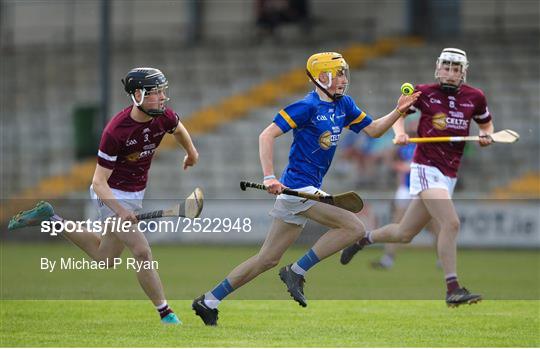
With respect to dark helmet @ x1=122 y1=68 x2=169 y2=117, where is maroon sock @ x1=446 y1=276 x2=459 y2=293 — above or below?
below

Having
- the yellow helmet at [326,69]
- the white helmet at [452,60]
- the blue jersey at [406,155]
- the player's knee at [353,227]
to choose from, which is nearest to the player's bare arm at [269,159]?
the yellow helmet at [326,69]

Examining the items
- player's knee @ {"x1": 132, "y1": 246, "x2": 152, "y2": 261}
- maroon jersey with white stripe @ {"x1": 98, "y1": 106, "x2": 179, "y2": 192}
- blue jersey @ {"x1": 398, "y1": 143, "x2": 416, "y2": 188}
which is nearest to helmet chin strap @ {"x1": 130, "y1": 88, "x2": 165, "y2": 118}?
maroon jersey with white stripe @ {"x1": 98, "y1": 106, "x2": 179, "y2": 192}

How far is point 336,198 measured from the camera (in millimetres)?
9820

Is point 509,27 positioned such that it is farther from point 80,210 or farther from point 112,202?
point 112,202

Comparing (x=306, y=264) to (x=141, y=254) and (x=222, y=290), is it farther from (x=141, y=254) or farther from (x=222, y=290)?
(x=141, y=254)

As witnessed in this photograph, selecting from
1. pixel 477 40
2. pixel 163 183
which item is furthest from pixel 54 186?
pixel 477 40

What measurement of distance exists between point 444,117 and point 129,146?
119 inches

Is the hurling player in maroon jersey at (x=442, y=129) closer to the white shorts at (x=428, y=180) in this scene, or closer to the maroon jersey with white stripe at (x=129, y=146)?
the white shorts at (x=428, y=180)

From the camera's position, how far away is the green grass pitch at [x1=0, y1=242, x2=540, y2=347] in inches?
359

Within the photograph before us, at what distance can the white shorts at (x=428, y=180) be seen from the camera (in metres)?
11.1

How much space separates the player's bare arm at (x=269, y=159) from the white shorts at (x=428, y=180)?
6.63 feet

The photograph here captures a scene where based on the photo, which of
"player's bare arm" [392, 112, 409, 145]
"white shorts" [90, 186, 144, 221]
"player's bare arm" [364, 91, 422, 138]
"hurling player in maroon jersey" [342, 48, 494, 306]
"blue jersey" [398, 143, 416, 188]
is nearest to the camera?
"white shorts" [90, 186, 144, 221]

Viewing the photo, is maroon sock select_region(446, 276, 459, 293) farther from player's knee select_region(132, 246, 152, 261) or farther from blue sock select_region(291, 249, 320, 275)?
player's knee select_region(132, 246, 152, 261)

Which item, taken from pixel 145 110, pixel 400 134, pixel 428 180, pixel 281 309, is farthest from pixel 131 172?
pixel 428 180
